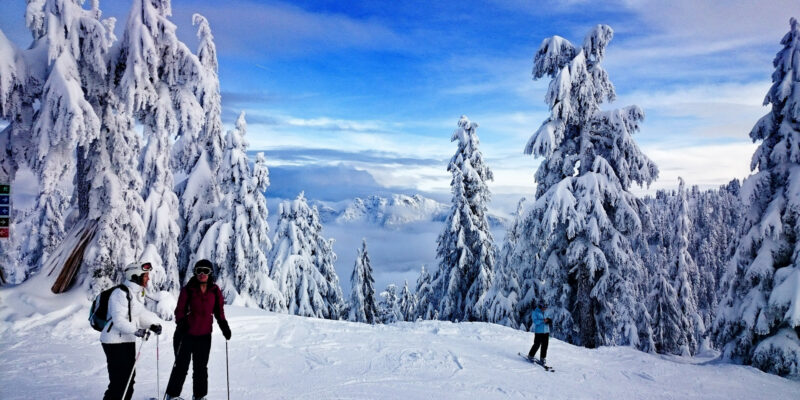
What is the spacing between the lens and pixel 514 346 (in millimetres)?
13117

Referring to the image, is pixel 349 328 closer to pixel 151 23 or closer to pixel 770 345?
pixel 151 23

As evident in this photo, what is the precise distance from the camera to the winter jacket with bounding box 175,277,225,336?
6.14m

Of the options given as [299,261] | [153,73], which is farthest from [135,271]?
[299,261]

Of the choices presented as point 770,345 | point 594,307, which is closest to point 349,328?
point 594,307

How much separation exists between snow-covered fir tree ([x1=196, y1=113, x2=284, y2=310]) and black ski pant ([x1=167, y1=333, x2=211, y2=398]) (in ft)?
46.3

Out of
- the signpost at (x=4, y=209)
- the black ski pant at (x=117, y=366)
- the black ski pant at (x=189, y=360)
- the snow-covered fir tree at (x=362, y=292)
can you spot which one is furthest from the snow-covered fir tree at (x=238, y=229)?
the black ski pant at (x=117, y=366)

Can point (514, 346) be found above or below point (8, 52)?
below

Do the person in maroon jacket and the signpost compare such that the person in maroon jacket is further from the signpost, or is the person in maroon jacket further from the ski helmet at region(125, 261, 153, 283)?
the signpost

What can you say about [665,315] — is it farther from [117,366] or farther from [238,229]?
[117,366]

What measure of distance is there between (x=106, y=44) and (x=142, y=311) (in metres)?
8.51

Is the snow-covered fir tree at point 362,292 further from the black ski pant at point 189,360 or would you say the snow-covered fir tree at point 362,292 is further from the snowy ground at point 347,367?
the black ski pant at point 189,360

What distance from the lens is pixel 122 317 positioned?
5.58 metres

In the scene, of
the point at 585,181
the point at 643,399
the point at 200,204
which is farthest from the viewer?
the point at 200,204

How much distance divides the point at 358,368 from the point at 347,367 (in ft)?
0.80
